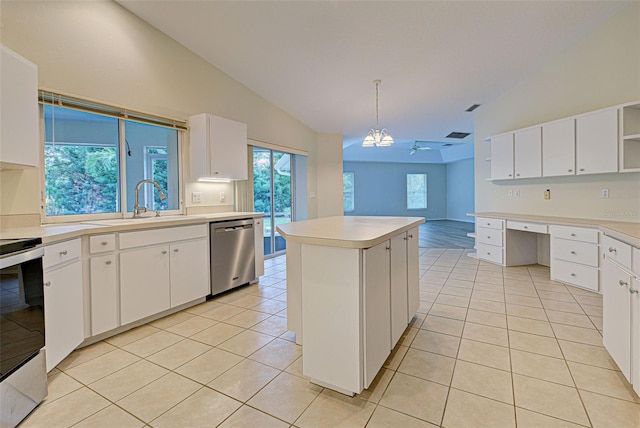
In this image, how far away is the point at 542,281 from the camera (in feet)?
12.6

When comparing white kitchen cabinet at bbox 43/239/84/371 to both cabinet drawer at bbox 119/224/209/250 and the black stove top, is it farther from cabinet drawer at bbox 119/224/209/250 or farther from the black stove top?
cabinet drawer at bbox 119/224/209/250

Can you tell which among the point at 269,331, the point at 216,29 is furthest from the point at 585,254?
the point at 216,29

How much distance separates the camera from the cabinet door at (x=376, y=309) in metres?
1.60

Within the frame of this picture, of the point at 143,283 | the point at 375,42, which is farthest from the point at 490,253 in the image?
the point at 143,283

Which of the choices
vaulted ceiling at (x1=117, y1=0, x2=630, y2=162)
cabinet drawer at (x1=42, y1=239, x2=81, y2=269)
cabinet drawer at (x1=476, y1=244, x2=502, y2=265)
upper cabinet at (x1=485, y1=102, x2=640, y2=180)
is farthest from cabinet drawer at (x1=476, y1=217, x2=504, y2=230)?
cabinet drawer at (x1=42, y1=239, x2=81, y2=269)

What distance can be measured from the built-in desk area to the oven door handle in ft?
11.1

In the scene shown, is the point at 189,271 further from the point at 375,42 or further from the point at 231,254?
the point at 375,42

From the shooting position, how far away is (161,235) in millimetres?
2727

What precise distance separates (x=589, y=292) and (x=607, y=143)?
1692mm

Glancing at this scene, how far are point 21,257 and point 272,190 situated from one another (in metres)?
4.10

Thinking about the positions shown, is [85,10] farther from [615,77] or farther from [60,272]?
[615,77]

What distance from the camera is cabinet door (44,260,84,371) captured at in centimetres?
181

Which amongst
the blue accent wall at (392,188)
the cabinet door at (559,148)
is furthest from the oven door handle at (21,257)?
the blue accent wall at (392,188)

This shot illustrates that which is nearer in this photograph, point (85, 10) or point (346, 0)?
point (85, 10)
